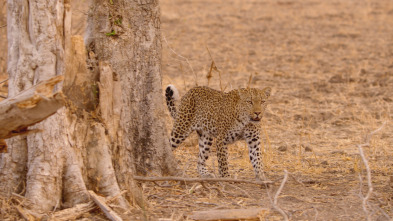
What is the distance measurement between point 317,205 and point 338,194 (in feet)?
1.75

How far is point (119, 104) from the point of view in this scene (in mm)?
5258

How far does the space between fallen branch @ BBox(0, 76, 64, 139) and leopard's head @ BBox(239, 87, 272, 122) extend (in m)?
3.51


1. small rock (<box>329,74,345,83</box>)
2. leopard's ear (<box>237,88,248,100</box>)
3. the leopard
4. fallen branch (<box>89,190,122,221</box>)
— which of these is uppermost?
small rock (<box>329,74,345,83</box>)

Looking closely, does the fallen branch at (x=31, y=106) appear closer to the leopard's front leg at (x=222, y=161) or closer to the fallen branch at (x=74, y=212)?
the fallen branch at (x=74, y=212)

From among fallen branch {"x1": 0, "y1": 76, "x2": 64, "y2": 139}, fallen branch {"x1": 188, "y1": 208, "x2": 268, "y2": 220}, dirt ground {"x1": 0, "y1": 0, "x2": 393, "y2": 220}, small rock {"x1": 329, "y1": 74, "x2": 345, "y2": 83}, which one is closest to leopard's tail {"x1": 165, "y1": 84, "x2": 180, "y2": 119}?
dirt ground {"x1": 0, "y1": 0, "x2": 393, "y2": 220}

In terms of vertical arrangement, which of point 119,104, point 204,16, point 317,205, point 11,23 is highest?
point 204,16

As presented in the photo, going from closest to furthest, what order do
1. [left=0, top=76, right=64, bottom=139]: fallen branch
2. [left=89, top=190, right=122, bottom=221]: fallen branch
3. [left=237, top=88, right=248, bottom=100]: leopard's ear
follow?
[left=0, top=76, right=64, bottom=139]: fallen branch → [left=89, top=190, right=122, bottom=221]: fallen branch → [left=237, top=88, right=248, bottom=100]: leopard's ear

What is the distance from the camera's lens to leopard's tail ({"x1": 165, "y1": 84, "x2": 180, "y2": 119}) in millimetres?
8344

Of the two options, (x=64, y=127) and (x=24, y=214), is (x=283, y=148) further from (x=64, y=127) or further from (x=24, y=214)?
(x=24, y=214)

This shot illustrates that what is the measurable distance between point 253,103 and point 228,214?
2513 millimetres

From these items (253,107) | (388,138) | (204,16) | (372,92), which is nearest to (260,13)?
(204,16)

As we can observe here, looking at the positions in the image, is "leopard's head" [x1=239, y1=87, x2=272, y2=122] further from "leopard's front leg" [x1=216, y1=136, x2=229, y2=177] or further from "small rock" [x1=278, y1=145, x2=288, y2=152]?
"small rock" [x1=278, y1=145, x2=288, y2=152]

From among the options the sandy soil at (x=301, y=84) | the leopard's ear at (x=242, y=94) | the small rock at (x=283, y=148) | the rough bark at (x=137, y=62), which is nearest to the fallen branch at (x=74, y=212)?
the sandy soil at (x=301, y=84)

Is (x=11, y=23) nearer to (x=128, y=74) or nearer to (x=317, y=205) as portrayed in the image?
(x=128, y=74)
